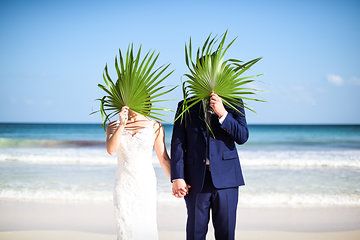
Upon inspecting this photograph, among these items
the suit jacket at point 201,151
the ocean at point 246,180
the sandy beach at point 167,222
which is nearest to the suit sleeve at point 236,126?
the suit jacket at point 201,151

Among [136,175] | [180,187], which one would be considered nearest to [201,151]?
[180,187]

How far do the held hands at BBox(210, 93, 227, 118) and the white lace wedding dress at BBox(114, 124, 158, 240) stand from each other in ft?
2.29

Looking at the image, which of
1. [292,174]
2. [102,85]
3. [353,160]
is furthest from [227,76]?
[353,160]

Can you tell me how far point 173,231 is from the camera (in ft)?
22.3

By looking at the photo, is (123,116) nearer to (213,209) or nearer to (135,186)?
(135,186)

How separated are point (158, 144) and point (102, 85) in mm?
688

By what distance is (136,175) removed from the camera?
4375 millimetres

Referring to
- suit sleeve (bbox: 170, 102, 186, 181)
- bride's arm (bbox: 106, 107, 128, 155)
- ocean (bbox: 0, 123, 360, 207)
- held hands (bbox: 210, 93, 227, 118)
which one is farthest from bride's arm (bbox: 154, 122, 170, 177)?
ocean (bbox: 0, 123, 360, 207)

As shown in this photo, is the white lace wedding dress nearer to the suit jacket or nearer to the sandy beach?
A: the suit jacket

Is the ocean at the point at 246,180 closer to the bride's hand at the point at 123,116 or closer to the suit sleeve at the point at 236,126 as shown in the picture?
→ the suit sleeve at the point at 236,126

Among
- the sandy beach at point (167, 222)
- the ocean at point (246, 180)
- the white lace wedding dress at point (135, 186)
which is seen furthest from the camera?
the ocean at point (246, 180)

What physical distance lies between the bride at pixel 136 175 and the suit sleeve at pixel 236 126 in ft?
2.32

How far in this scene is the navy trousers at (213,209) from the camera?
13.4 feet

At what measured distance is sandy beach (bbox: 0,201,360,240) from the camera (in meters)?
6.60
